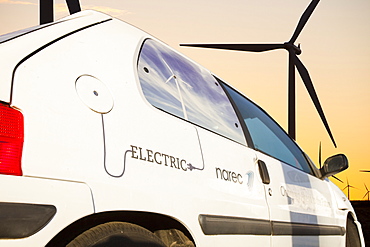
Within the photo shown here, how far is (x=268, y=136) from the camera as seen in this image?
4312 millimetres

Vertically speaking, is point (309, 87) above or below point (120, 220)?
above

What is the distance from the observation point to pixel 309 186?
4.58 metres

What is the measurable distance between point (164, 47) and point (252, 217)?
1096 millimetres

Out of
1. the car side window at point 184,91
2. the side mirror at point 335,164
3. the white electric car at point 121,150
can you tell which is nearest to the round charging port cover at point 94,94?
the white electric car at point 121,150

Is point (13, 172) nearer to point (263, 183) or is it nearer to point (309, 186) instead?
point (263, 183)

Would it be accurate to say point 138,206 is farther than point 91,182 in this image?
Yes

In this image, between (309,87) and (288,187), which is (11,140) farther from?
(309,87)

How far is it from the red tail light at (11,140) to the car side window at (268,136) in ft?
6.91

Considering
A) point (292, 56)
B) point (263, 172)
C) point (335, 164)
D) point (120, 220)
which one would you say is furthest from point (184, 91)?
point (292, 56)

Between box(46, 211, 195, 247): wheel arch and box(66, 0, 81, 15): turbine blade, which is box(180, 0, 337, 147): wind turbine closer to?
box(66, 0, 81, 15): turbine blade

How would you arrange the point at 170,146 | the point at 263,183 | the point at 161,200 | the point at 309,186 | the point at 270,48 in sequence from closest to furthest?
the point at 161,200, the point at 170,146, the point at 263,183, the point at 309,186, the point at 270,48

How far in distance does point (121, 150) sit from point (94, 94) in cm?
25

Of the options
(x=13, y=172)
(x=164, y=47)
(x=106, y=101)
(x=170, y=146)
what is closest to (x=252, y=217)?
(x=170, y=146)

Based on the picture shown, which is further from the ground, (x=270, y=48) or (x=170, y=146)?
(x=270, y=48)
